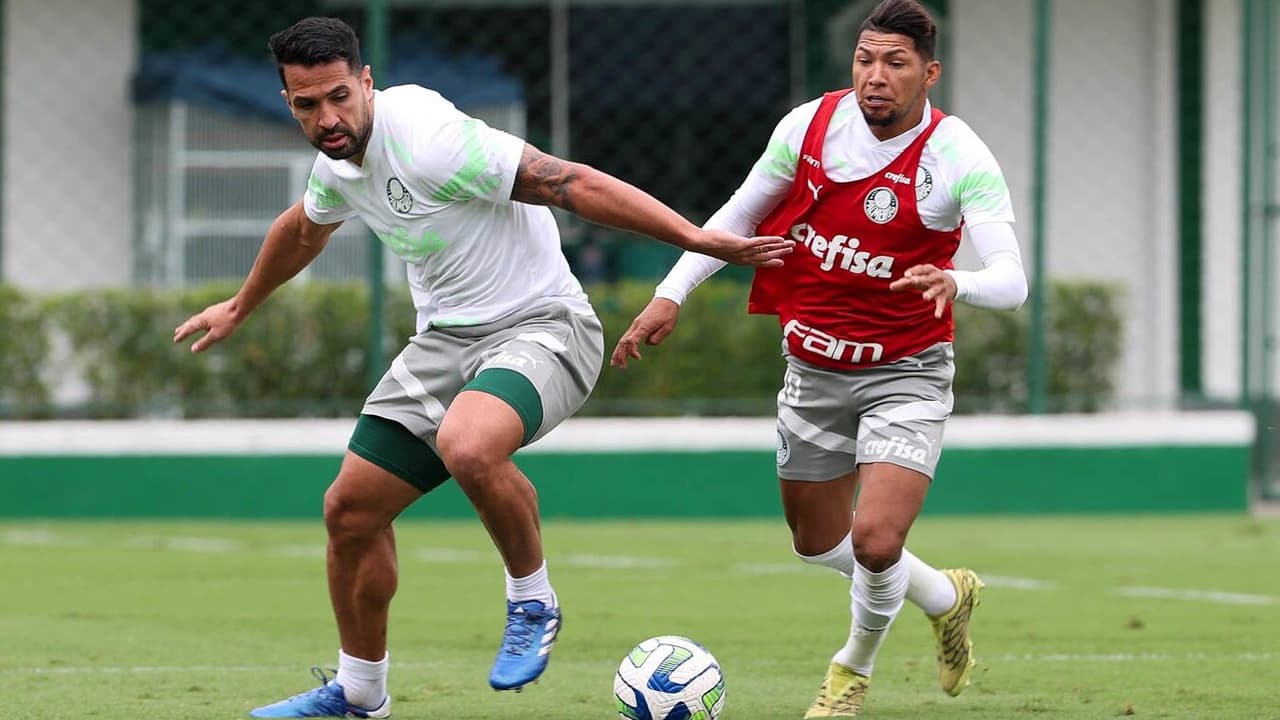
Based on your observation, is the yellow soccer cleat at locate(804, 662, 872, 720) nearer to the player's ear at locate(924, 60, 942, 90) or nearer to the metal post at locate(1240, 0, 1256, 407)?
the player's ear at locate(924, 60, 942, 90)

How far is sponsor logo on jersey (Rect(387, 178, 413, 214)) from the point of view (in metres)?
5.68

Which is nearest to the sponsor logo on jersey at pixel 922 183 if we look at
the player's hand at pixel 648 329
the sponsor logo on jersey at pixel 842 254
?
the sponsor logo on jersey at pixel 842 254

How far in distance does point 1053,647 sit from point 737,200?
7.48 ft

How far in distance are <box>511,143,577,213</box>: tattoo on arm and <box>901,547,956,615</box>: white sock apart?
1547 millimetres

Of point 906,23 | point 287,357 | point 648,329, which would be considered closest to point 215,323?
point 648,329

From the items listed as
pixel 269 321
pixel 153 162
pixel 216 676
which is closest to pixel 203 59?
pixel 153 162

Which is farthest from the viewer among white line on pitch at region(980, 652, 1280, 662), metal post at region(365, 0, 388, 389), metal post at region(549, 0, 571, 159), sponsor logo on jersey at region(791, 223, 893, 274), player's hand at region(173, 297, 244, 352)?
metal post at region(549, 0, 571, 159)

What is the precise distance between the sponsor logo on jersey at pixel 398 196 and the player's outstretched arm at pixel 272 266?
454 millimetres

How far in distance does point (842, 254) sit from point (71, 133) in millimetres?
9866

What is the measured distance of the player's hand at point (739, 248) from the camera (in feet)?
18.0

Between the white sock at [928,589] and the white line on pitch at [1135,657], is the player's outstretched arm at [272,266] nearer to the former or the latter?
the white sock at [928,589]

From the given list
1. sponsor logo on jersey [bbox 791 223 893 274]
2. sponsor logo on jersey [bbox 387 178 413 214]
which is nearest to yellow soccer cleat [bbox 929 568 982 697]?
sponsor logo on jersey [bbox 791 223 893 274]

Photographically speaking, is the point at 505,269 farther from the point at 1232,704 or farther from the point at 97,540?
the point at 97,540

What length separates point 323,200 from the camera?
595 centimetres
